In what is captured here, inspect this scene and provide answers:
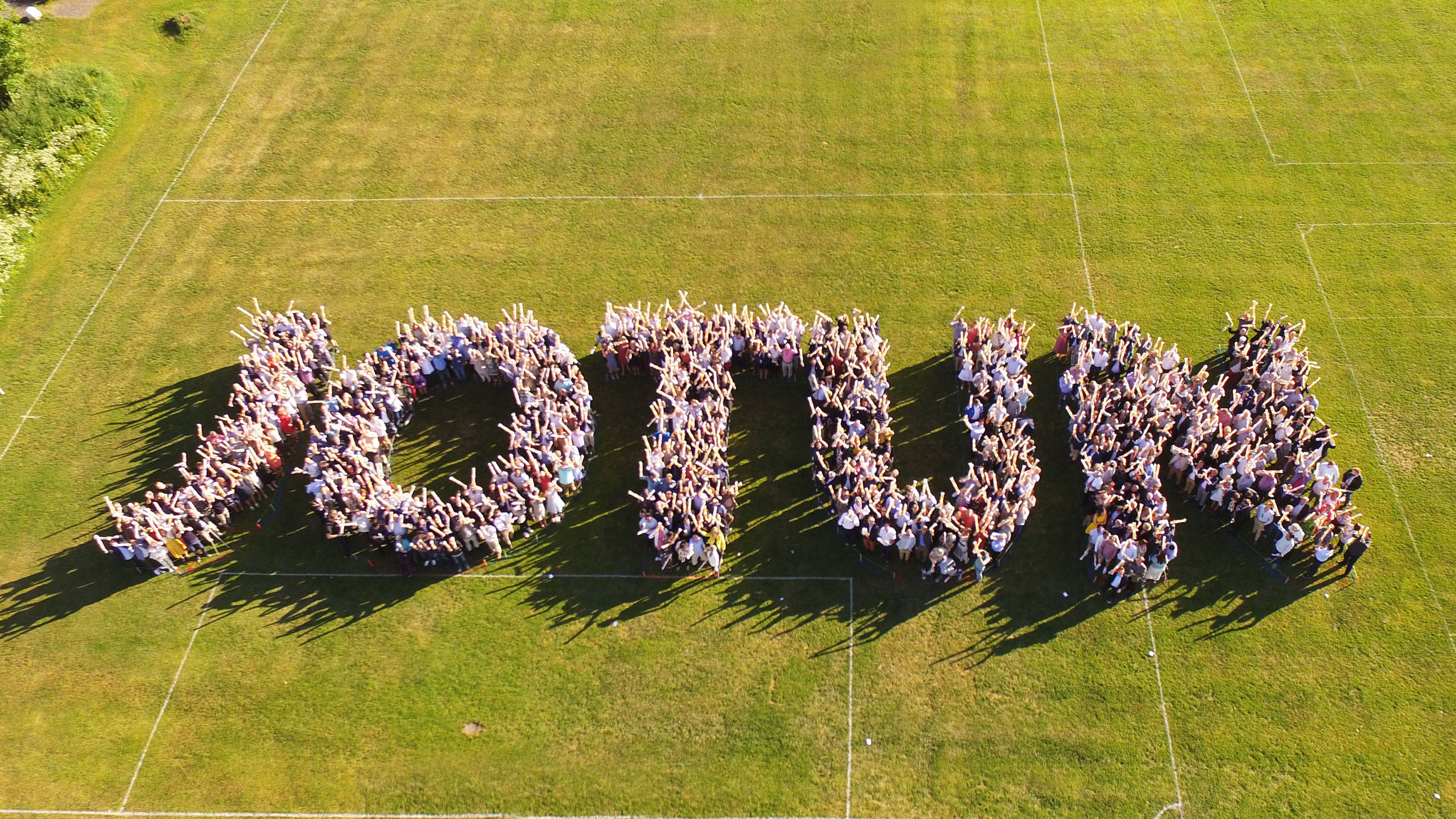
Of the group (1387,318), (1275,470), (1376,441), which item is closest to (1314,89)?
(1387,318)

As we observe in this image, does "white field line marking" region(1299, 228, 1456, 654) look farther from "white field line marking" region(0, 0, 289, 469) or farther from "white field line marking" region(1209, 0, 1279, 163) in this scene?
"white field line marking" region(0, 0, 289, 469)

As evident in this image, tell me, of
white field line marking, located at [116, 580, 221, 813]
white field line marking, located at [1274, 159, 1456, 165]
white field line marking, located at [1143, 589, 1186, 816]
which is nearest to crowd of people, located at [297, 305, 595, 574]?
white field line marking, located at [116, 580, 221, 813]

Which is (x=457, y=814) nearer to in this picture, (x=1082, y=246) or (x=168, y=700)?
(x=168, y=700)

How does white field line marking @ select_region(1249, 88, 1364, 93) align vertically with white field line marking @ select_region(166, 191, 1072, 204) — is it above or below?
below

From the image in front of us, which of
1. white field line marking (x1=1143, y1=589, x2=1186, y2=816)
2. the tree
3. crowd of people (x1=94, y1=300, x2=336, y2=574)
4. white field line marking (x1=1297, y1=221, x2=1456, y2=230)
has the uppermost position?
the tree

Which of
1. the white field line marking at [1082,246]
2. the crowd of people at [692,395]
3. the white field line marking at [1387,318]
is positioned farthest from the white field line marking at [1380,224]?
the crowd of people at [692,395]

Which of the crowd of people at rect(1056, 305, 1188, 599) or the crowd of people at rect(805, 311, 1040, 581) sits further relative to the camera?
the crowd of people at rect(805, 311, 1040, 581)
